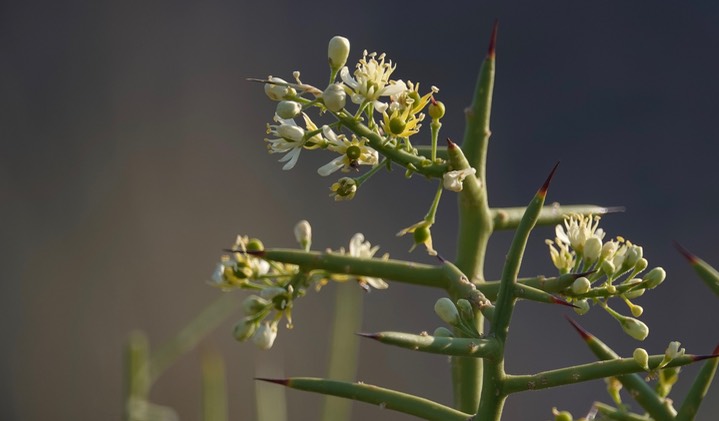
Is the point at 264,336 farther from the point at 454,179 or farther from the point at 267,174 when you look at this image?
the point at 267,174

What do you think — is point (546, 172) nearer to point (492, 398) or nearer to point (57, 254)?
point (57, 254)

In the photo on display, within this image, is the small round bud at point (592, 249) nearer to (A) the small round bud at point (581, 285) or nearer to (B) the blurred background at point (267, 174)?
(A) the small round bud at point (581, 285)

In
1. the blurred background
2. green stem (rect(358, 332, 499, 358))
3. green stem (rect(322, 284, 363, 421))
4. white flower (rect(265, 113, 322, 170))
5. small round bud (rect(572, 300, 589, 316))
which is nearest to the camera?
green stem (rect(358, 332, 499, 358))

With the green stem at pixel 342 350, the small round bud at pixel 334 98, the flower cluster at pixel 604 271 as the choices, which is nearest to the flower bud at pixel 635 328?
the flower cluster at pixel 604 271

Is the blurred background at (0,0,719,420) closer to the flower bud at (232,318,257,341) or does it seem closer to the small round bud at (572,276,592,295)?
the flower bud at (232,318,257,341)

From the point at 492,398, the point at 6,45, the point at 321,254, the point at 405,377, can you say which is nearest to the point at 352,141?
the point at 321,254

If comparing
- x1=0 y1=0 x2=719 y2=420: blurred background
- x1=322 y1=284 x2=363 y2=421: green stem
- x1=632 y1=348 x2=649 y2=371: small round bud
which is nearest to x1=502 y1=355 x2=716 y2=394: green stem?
x1=632 y1=348 x2=649 y2=371: small round bud

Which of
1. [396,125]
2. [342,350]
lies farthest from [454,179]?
[342,350]
